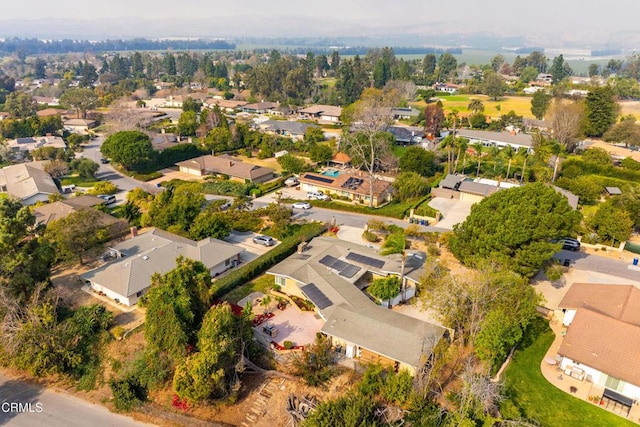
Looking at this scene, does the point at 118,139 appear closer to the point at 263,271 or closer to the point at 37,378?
the point at 263,271

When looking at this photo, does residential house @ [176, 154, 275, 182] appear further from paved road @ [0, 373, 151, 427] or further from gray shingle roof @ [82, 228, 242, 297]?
paved road @ [0, 373, 151, 427]

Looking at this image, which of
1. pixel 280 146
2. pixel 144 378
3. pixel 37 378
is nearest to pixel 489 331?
pixel 144 378

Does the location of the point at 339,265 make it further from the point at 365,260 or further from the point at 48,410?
the point at 48,410

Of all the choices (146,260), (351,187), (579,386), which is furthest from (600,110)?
A: (146,260)

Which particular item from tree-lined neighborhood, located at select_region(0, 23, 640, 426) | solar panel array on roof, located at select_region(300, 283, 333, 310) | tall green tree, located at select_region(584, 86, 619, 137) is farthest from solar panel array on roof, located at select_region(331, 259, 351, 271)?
tall green tree, located at select_region(584, 86, 619, 137)

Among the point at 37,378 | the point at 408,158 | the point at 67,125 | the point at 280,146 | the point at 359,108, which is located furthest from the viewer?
the point at 67,125

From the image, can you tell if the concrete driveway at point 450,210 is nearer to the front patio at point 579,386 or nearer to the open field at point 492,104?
the front patio at point 579,386

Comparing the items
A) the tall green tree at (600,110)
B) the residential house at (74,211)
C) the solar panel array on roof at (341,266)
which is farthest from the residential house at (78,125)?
the tall green tree at (600,110)
